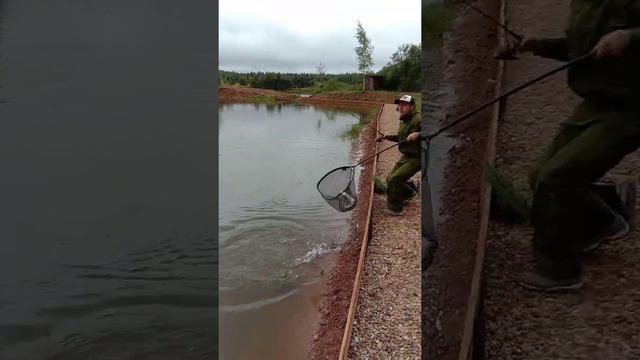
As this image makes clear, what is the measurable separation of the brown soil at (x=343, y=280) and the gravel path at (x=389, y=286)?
0.12m

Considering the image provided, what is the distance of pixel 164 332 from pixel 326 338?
4.10 feet

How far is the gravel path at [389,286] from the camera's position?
7.38 feet

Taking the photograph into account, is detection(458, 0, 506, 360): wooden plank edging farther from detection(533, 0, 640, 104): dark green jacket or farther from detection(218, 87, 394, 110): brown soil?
detection(218, 87, 394, 110): brown soil

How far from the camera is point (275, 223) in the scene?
324 cm

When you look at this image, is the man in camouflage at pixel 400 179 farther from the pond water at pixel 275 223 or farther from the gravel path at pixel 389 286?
the pond water at pixel 275 223

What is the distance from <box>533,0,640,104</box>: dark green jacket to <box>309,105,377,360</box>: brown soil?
1.50 m

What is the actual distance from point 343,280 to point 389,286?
575mm

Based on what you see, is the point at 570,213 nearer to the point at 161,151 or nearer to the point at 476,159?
the point at 476,159

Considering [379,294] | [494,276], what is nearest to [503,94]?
[494,276]

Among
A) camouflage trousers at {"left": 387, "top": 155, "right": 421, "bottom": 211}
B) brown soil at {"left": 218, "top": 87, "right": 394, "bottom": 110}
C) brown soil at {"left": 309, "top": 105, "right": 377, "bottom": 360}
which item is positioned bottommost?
brown soil at {"left": 309, "top": 105, "right": 377, "bottom": 360}

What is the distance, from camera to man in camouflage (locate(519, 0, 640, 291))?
1.96 ft

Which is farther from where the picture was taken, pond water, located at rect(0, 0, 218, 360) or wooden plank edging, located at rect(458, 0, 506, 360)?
pond water, located at rect(0, 0, 218, 360)

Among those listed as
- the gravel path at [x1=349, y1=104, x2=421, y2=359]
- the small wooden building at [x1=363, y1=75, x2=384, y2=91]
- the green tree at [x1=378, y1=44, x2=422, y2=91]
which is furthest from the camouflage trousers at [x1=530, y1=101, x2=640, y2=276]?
the gravel path at [x1=349, y1=104, x2=421, y2=359]

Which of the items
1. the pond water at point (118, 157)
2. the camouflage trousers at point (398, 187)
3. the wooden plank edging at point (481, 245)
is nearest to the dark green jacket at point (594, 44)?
the wooden plank edging at point (481, 245)
